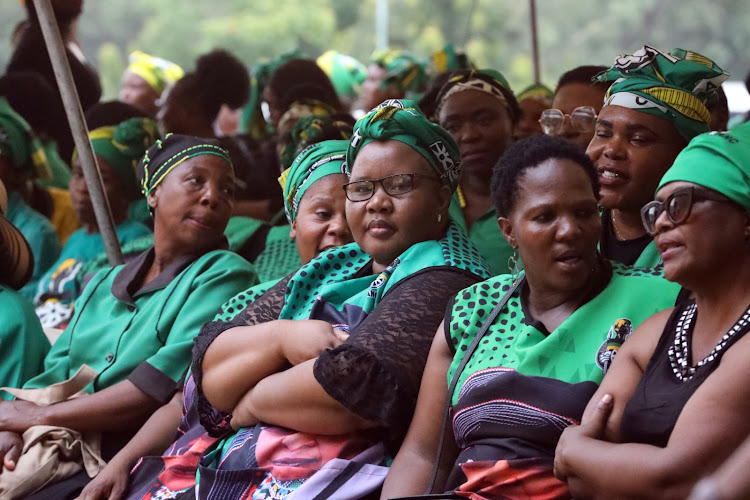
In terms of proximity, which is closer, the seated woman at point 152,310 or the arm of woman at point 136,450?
the arm of woman at point 136,450

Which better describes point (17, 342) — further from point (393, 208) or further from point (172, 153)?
point (393, 208)

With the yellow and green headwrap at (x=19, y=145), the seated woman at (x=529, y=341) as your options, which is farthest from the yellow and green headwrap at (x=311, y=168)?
the yellow and green headwrap at (x=19, y=145)

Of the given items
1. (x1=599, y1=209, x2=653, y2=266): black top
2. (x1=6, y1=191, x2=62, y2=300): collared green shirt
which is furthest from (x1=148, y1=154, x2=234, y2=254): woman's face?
(x1=599, y1=209, x2=653, y2=266): black top

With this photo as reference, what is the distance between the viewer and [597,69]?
14.9 ft

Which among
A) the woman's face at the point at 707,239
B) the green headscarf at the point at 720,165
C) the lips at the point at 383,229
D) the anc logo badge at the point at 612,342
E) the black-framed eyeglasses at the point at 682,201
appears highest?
the green headscarf at the point at 720,165

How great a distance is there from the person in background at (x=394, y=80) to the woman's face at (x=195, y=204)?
2.93 m

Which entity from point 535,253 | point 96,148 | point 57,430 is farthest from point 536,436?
point 96,148

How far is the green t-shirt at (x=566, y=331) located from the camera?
103 inches

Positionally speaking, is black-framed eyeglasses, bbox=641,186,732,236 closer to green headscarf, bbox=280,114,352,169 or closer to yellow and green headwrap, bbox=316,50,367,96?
green headscarf, bbox=280,114,352,169

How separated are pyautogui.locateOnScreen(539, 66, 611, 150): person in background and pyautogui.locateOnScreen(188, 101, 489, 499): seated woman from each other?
612 millimetres

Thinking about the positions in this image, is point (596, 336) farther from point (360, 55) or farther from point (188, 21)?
→ point (188, 21)

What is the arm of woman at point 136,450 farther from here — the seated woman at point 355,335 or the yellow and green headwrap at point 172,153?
the yellow and green headwrap at point 172,153

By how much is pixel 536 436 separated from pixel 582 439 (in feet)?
0.68

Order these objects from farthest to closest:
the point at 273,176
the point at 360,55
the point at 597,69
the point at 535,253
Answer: the point at 360,55 → the point at 273,176 → the point at 597,69 → the point at 535,253
